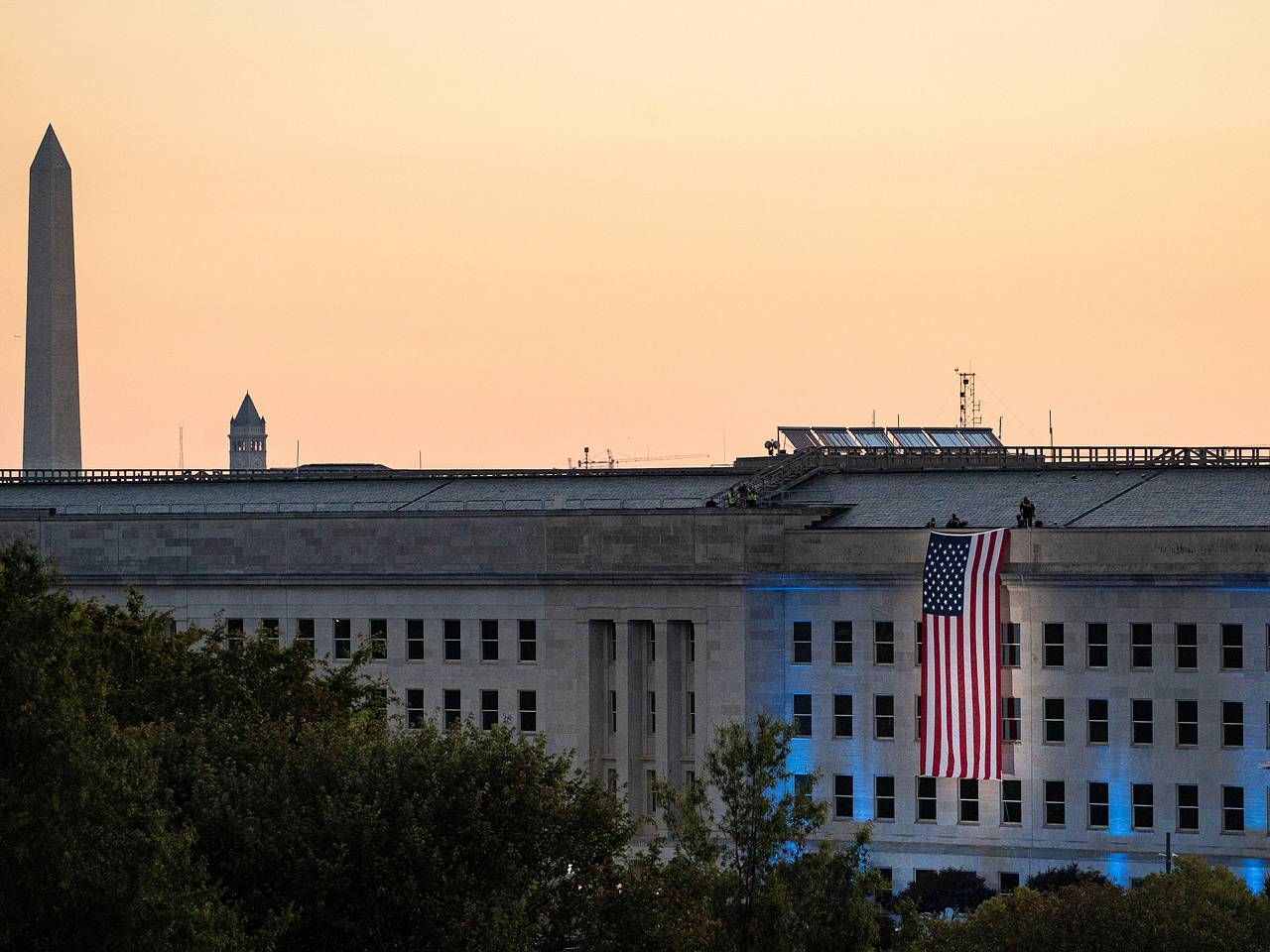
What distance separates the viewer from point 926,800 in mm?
124312

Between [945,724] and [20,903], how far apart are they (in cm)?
6213

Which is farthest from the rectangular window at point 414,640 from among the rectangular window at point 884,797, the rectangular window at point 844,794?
the rectangular window at point 884,797

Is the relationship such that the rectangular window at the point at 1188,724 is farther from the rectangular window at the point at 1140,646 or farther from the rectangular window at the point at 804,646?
the rectangular window at the point at 804,646

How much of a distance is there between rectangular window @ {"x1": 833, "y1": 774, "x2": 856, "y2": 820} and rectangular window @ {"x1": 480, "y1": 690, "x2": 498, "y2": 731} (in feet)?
53.0

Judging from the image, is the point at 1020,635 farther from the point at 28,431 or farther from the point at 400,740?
the point at 28,431

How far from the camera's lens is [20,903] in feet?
205

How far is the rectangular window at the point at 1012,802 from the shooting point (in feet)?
403

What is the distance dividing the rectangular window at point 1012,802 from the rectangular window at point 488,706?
76.1ft

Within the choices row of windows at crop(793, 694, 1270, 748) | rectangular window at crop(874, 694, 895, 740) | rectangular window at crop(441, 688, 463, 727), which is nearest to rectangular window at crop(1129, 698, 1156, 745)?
row of windows at crop(793, 694, 1270, 748)

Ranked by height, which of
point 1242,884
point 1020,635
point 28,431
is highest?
point 28,431

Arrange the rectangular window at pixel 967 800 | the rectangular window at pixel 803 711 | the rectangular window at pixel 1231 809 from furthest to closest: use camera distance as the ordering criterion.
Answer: the rectangular window at pixel 803 711, the rectangular window at pixel 967 800, the rectangular window at pixel 1231 809

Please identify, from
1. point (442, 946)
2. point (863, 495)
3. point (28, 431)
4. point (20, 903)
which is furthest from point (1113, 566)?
point (28, 431)

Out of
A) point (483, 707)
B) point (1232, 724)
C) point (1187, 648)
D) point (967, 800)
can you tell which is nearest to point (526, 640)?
point (483, 707)

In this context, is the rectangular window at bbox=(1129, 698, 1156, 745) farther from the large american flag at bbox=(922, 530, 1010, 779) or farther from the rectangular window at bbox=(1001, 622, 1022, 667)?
the large american flag at bbox=(922, 530, 1010, 779)
